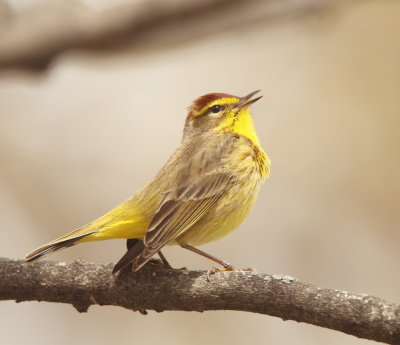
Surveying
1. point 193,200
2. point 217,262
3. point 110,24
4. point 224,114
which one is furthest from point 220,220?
point 110,24

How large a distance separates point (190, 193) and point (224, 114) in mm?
1165

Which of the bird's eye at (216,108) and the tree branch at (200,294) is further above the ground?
the bird's eye at (216,108)

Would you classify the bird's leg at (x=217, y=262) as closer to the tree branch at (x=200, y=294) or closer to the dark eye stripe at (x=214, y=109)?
the tree branch at (x=200, y=294)

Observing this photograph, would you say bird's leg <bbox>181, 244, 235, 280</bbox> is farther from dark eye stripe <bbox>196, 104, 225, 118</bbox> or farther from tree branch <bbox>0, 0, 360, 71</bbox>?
tree branch <bbox>0, 0, 360, 71</bbox>

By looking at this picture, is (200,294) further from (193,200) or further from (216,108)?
(216,108)

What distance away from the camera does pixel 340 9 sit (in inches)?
252

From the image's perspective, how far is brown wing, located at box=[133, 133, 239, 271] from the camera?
4602 mm

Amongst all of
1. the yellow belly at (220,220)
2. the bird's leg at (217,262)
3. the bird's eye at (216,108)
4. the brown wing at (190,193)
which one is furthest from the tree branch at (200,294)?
the bird's eye at (216,108)

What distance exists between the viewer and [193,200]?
5012mm

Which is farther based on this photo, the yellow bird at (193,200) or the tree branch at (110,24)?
the tree branch at (110,24)

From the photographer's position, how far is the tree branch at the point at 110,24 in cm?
571

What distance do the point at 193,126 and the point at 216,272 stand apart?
2.29 metres

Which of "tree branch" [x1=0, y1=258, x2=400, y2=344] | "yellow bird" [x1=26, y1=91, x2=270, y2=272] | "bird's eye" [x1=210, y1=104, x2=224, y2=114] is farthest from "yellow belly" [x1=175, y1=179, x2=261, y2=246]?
"bird's eye" [x1=210, y1=104, x2=224, y2=114]

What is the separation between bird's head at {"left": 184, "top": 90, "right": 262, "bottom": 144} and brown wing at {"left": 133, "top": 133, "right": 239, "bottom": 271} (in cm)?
36
